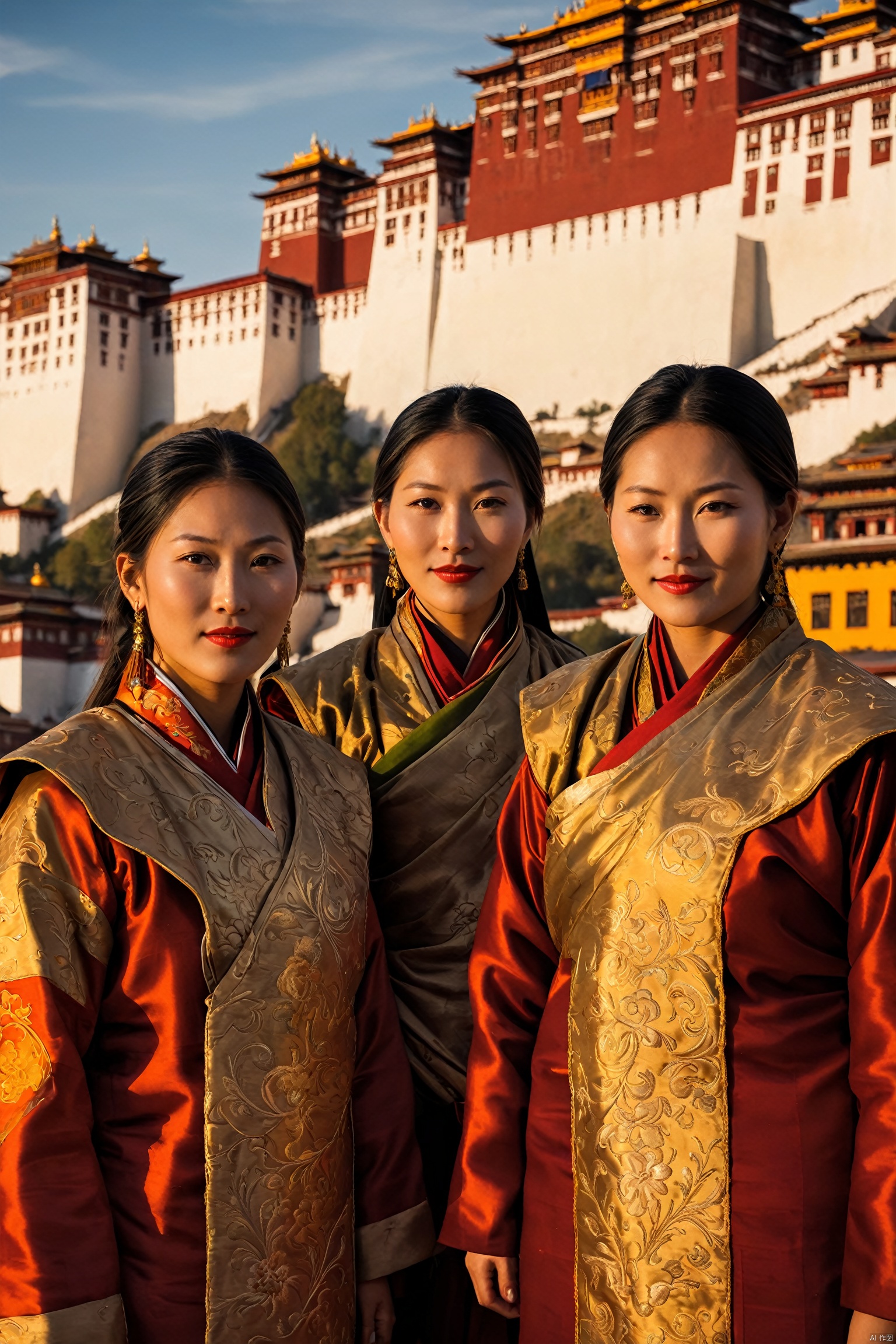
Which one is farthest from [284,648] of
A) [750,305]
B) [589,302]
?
[589,302]

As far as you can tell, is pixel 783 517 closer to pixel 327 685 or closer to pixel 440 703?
pixel 440 703

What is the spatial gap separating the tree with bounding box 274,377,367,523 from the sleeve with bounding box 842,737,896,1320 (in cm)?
2512

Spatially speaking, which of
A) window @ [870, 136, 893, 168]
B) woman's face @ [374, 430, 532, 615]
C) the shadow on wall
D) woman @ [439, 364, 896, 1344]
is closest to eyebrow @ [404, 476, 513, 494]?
woman's face @ [374, 430, 532, 615]

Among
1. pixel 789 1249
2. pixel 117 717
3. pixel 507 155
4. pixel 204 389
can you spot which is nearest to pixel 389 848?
pixel 117 717

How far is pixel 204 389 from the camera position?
30062mm

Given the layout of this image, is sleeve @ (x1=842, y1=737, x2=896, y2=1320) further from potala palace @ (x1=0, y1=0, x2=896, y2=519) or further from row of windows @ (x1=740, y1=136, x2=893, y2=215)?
row of windows @ (x1=740, y1=136, x2=893, y2=215)

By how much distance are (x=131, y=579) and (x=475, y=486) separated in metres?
0.50

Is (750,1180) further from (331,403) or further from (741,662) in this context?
(331,403)

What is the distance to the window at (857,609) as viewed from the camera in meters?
13.9

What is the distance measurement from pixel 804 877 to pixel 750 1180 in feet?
1.02

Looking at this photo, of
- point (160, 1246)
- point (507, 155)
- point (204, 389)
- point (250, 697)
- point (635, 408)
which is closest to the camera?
point (160, 1246)

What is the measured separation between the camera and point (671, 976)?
1741mm

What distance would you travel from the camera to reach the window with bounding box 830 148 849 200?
22.1 m

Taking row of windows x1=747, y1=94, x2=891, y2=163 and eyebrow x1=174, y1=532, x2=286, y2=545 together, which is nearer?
eyebrow x1=174, y1=532, x2=286, y2=545
